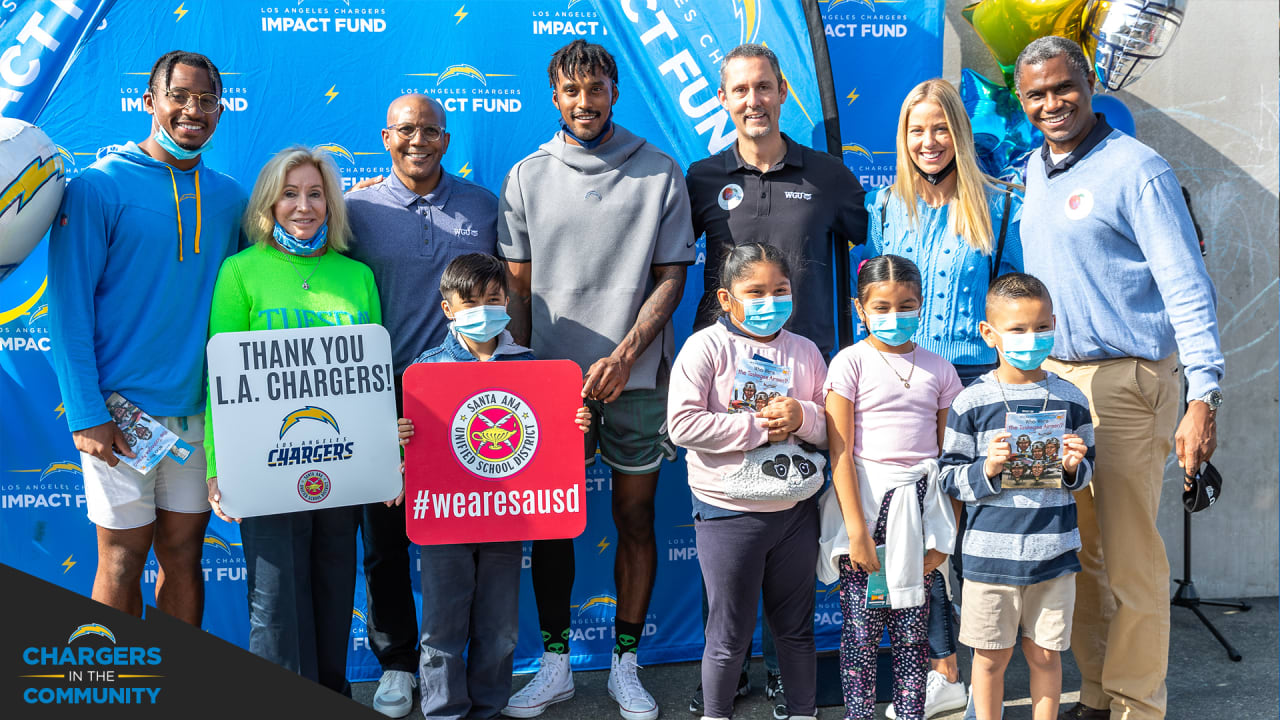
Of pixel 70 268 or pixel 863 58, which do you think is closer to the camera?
pixel 70 268

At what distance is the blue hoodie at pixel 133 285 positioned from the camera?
2.84 meters

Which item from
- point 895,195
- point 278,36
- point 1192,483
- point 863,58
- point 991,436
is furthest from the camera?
point 863,58

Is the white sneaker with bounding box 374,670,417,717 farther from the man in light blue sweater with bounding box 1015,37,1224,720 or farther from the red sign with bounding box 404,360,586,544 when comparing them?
the man in light blue sweater with bounding box 1015,37,1224,720

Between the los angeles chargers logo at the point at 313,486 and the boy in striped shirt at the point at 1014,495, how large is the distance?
1967 mm

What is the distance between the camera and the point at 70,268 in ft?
9.30

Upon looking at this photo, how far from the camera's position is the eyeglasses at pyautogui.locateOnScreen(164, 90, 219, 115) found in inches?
116

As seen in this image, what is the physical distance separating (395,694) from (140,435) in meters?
1.30

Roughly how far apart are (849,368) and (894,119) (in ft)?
5.53

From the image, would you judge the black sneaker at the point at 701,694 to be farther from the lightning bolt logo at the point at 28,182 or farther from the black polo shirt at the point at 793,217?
the lightning bolt logo at the point at 28,182

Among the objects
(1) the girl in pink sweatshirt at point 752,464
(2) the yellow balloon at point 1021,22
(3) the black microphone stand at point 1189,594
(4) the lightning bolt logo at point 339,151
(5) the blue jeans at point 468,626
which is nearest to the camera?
(1) the girl in pink sweatshirt at point 752,464

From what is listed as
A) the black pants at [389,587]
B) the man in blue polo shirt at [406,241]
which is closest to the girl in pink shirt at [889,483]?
the man in blue polo shirt at [406,241]

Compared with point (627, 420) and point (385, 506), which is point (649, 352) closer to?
point (627, 420)

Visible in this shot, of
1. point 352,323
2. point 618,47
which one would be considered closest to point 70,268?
point 352,323

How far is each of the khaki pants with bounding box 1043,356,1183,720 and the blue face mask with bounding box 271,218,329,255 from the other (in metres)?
2.54
